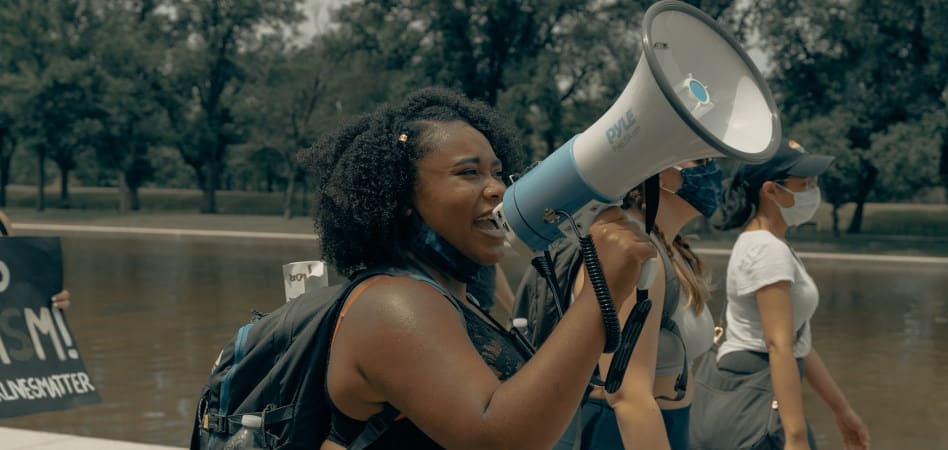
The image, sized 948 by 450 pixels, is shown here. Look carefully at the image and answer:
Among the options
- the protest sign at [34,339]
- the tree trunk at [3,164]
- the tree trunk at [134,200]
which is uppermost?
the protest sign at [34,339]

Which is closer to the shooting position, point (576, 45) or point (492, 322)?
point (492, 322)

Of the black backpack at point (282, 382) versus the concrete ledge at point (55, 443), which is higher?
the black backpack at point (282, 382)

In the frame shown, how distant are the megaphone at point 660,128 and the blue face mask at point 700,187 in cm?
118

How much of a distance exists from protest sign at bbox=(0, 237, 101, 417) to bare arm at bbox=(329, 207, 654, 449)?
418cm

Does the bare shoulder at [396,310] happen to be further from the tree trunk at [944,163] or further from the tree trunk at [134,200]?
the tree trunk at [134,200]

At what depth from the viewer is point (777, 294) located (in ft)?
11.9

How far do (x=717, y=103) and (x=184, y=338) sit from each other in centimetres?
980

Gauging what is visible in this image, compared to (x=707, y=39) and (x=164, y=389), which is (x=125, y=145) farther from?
(x=707, y=39)

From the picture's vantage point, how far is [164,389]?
8.16 m

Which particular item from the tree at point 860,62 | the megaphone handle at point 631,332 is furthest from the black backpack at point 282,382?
the tree at point 860,62

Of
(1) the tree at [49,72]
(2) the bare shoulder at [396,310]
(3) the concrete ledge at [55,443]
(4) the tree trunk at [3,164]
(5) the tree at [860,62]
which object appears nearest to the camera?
(2) the bare shoulder at [396,310]

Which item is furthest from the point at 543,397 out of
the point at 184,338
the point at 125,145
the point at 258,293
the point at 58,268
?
the point at 125,145

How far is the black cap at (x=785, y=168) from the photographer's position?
3832 mm

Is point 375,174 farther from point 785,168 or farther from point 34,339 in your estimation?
point 34,339
